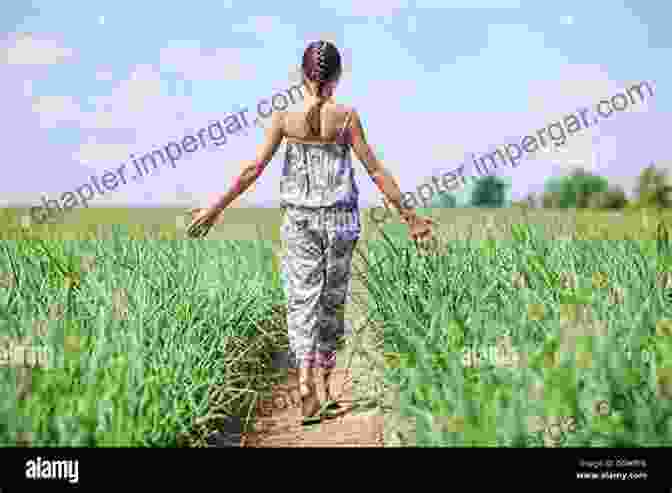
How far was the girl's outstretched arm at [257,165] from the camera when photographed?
3078 millimetres

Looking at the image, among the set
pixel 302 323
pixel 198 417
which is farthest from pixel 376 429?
pixel 198 417

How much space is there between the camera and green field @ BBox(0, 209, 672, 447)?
2.10m

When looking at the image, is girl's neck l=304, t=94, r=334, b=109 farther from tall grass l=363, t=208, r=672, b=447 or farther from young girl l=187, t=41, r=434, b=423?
tall grass l=363, t=208, r=672, b=447

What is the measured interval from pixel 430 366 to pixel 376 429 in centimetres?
65

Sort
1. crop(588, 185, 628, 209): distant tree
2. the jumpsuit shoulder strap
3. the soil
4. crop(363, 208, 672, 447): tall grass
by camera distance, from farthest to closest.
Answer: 1. crop(588, 185, 628, 209): distant tree
2. the jumpsuit shoulder strap
3. the soil
4. crop(363, 208, 672, 447): tall grass

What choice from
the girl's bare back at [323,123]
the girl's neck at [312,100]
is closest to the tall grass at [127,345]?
the girl's bare back at [323,123]

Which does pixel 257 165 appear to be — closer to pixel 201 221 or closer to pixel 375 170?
pixel 201 221

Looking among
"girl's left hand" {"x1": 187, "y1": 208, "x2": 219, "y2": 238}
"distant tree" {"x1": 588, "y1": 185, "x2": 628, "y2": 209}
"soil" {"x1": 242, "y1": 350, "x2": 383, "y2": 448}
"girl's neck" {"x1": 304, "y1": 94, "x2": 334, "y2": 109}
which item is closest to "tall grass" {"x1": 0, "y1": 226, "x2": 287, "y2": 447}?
"soil" {"x1": 242, "y1": 350, "x2": 383, "y2": 448}

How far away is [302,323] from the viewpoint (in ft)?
10.3

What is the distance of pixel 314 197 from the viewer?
122 inches

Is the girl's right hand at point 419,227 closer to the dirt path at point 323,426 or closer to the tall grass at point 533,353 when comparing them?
the tall grass at point 533,353

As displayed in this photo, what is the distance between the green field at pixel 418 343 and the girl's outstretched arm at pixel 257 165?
0.23 m

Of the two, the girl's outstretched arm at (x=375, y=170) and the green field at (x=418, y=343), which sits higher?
the girl's outstretched arm at (x=375, y=170)

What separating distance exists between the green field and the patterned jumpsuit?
0.95 feet
